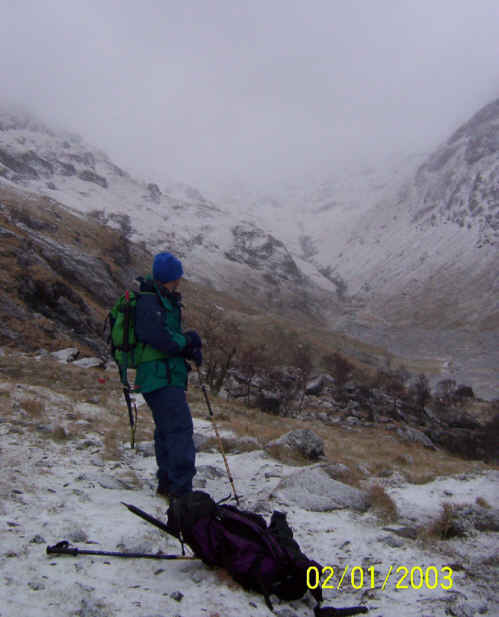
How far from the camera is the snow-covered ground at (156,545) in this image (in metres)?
3.54

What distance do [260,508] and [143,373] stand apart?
8.05 feet

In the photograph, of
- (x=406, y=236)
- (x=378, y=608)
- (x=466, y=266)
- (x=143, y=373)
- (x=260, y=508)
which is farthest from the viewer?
(x=406, y=236)

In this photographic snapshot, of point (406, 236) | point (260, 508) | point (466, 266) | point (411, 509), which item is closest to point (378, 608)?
point (260, 508)

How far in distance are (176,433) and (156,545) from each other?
4.36ft

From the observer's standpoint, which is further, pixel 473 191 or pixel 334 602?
pixel 473 191

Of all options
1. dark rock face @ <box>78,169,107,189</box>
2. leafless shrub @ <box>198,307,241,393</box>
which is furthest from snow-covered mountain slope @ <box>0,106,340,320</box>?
leafless shrub @ <box>198,307,241,393</box>

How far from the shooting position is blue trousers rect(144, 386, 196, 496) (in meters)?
5.46

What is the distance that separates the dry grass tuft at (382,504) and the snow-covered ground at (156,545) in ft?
0.46

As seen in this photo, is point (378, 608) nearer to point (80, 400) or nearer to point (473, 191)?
point (80, 400)

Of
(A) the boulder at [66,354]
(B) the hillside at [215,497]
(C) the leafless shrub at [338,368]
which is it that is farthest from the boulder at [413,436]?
(B) the hillside at [215,497]

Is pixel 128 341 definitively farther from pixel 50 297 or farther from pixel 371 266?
pixel 371 266

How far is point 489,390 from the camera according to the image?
72.2 m

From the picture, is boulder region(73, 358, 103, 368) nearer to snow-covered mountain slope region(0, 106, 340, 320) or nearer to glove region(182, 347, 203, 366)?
glove region(182, 347, 203, 366)

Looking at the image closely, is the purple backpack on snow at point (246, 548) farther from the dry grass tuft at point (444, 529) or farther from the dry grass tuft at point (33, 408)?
the dry grass tuft at point (33, 408)
